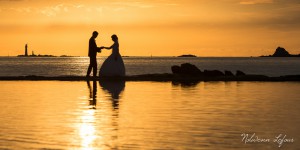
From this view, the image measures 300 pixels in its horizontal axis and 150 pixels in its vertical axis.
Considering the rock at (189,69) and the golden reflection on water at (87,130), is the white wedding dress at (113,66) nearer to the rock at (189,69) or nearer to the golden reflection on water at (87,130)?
the rock at (189,69)

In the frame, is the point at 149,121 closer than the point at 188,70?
Yes

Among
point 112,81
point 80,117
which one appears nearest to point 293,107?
point 80,117

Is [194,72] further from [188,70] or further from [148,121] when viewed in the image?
[148,121]

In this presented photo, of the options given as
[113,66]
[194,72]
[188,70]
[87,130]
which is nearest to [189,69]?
[188,70]

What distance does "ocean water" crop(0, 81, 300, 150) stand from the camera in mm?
12883

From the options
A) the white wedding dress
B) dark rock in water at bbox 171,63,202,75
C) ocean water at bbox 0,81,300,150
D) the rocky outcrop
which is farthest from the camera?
dark rock in water at bbox 171,63,202,75

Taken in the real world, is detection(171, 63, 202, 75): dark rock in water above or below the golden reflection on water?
above

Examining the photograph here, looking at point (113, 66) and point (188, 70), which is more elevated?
point (113, 66)

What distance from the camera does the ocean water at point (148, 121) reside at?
1288cm

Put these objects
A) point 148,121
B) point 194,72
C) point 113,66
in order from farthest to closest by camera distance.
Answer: point 194,72 < point 113,66 < point 148,121

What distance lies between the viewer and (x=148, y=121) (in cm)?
1647

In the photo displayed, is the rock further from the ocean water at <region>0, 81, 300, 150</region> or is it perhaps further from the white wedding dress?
the ocean water at <region>0, 81, 300, 150</region>

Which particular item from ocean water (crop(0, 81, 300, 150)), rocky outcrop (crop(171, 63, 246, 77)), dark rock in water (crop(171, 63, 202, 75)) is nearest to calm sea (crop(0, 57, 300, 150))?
ocean water (crop(0, 81, 300, 150))

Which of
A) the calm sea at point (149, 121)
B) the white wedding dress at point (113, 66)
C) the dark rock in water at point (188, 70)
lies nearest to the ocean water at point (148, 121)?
the calm sea at point (149, 121)
